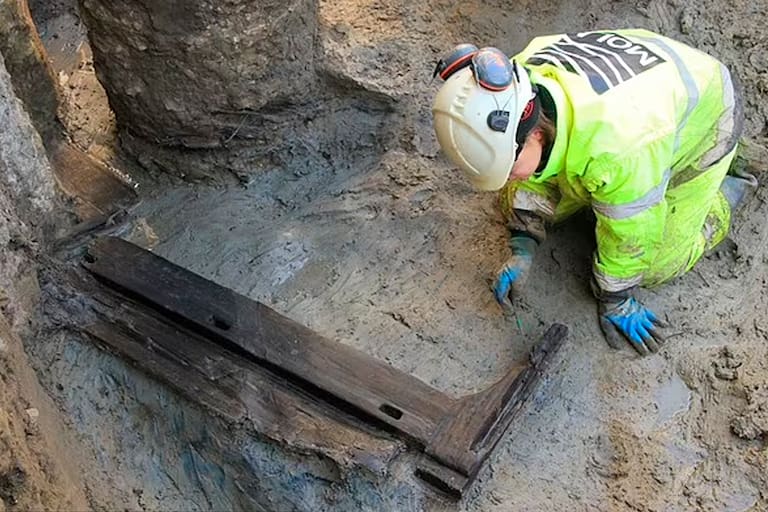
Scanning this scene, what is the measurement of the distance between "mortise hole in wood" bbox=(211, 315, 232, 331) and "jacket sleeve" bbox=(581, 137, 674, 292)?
1.13m

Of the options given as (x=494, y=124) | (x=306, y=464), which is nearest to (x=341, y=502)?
(x=306, y=464)

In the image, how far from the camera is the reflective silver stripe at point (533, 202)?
8.90ft

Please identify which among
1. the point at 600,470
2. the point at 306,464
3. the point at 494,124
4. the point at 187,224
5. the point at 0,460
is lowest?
the point at 600,470

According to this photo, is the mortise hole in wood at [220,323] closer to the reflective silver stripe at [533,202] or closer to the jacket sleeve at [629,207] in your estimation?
the reflective silver stripe at [533,202]

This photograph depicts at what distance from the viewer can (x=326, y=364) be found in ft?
8.07

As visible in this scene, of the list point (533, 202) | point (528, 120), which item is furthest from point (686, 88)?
point (533, 202)

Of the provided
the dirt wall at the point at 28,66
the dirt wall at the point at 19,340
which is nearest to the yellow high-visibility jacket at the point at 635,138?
the dirt wall at the point at 19,340

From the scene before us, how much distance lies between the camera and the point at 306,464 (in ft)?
7.77

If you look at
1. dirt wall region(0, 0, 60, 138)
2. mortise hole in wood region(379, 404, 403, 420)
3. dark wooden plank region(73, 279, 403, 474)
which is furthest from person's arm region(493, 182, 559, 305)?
dirt wall region(0, 0, 60, 138)

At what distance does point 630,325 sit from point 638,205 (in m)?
0.50

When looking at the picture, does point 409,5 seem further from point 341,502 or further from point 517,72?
point 341,502

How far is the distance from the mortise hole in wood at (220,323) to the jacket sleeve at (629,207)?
1133 mm

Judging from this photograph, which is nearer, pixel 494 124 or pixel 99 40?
pixel 494 124

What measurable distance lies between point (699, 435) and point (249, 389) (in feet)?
4.40
